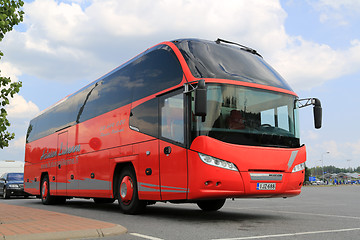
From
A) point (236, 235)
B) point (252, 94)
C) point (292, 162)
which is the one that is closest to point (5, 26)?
point (252, 94)

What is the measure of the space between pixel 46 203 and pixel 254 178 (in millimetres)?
11002

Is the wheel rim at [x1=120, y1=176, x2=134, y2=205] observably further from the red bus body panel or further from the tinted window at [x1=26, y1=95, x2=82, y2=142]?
the tinted window at [x1=26, y1=95, x2=82, y2=142]

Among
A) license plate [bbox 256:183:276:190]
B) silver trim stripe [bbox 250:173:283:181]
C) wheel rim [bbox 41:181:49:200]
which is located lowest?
wheel rim [bbox 41:181:49:200]

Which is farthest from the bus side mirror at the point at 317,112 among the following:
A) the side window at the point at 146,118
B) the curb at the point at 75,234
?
the curb at the point at 75,234

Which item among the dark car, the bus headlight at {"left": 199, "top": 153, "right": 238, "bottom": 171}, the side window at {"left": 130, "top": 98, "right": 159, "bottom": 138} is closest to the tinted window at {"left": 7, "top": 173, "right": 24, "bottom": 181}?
the dark car

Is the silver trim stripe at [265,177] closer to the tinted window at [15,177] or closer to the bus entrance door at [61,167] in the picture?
the bus entrance door at [61,167]

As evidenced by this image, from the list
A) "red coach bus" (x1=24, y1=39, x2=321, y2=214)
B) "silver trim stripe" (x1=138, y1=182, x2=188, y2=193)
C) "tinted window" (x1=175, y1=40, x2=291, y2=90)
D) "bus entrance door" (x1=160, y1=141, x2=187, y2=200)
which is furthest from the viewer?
"tinted window" (x1=175, y1=40, x2=291, y2=90)

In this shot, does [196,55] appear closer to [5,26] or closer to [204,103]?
[204,103]

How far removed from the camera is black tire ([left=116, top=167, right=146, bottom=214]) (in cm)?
989

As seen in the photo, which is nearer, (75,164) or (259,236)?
(259,236)

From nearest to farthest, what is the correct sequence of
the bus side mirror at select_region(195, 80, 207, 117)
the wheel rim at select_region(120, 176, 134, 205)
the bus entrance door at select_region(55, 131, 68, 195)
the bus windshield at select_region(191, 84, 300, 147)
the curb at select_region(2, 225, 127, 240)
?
1. the curb at select_region(2, 225, 127, 240)
2. the bus side mirror at select_region(195, 80, 207, 117)
3. the bus windshield at select_region(191, 84, 300, 147)
4. the wheel rim at select_region(120, 176, 134, 205)
5. the bus entrance door at select_region(55, 131, 68, 195)

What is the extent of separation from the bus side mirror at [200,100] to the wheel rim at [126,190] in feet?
10.8

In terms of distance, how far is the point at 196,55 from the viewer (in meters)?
8.73

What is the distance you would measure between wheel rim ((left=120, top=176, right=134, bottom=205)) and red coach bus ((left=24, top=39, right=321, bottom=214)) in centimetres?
2
